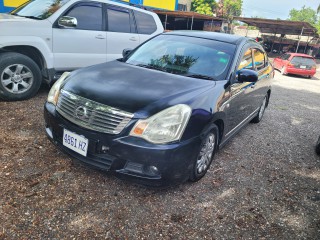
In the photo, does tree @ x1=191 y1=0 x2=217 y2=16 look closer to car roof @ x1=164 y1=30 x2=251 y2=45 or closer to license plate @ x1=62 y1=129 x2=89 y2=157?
car roof @ x1=164 y1=30 x2=251 y2=45

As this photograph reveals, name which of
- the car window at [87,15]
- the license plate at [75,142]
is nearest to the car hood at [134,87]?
the license plate at [75,142]

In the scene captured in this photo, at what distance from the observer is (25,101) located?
5.09m

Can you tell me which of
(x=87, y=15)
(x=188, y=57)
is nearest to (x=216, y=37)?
(x=188, y=57)

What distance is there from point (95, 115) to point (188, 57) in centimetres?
170

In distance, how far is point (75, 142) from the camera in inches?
108

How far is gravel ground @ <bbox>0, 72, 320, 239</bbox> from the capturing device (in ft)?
7.97

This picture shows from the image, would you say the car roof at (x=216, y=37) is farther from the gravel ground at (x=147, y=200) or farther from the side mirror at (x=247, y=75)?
the gravel ground at (x=147, y=200)

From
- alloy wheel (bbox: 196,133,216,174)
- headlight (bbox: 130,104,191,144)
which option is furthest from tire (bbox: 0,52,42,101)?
alloy wheel (bbox: 196,133,216,174)

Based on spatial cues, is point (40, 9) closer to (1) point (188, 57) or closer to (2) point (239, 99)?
(1) point (188, 57)

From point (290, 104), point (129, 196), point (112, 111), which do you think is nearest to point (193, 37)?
point (112, 111)

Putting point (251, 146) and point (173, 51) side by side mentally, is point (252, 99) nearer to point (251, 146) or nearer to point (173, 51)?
point (251, 146)

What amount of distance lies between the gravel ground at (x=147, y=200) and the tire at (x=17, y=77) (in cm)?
81

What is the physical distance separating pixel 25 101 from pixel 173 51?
119 inches

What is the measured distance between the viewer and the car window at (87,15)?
527 centimetres
